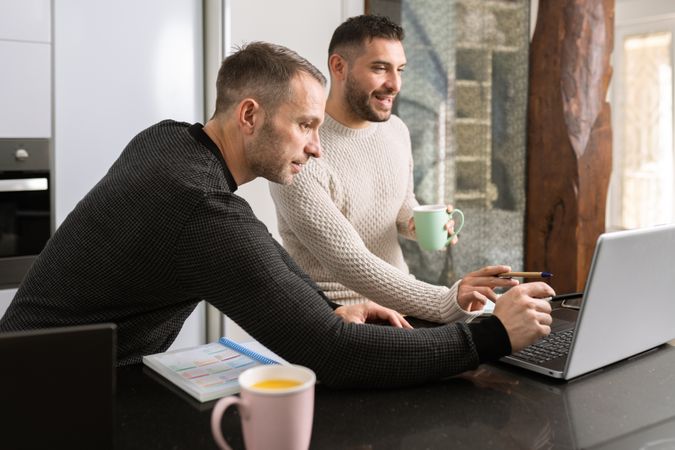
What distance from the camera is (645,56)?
19.0 ft

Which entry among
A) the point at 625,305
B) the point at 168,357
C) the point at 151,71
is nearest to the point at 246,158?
the point at 168,357

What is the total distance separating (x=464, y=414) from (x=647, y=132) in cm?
542

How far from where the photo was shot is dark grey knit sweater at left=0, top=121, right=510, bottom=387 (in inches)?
44.6

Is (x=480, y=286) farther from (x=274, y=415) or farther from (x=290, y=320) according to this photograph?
(x=274, y=415)

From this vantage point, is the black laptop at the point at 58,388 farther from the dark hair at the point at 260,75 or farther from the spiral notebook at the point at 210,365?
the dark hair at the point at 260,75

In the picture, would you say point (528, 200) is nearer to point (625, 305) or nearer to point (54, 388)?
point (625, 305)

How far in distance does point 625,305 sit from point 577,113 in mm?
2265

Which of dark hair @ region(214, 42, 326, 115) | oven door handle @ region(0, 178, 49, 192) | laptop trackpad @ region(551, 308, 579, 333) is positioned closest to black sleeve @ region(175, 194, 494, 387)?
dark hair @ region(214, 42, 326, 115)

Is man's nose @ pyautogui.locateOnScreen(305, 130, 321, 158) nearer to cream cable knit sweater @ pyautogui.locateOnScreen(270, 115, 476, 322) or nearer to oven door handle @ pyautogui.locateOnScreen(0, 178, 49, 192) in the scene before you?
cream cable knit sweater @ pyautogui.locateOnScreen(270, 115, 476, 322)

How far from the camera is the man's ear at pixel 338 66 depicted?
2.17m

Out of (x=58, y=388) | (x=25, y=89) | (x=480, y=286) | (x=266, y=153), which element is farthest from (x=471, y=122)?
(x=58, y=388)

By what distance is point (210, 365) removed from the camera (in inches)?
48.1

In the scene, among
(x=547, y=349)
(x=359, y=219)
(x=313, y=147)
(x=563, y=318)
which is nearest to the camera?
(x=547, y=349)

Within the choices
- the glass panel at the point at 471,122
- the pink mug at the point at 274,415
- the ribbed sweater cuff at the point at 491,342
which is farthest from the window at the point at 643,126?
the pink mug at the point at 274,415
